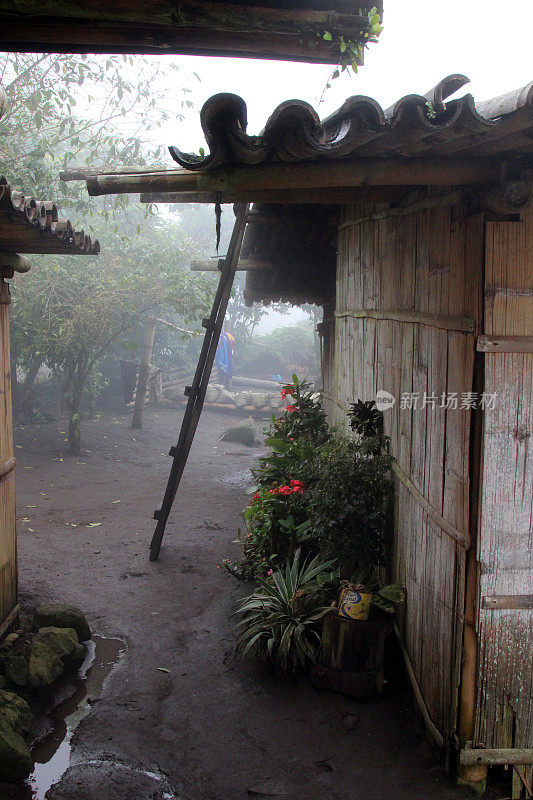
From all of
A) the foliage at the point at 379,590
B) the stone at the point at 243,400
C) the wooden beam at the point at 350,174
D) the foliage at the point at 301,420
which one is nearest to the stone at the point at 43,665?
the foliage at the point at 379,590

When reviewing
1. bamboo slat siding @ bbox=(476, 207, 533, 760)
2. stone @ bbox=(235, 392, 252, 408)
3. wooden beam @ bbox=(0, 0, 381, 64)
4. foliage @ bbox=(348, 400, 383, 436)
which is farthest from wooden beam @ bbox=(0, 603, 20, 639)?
stone @ bbox=(235, 392, 252, 408)

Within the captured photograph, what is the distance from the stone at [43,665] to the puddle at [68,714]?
0.14 metres

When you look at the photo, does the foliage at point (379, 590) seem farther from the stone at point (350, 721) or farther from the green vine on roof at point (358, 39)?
the green vine on roof at point (358, 39)

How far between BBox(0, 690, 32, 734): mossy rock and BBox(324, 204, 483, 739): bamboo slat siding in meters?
2.46

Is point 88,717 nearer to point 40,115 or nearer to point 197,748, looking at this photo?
point 197,748

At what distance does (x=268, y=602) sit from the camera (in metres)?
4.94

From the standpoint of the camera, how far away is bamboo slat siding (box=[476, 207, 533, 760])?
9.50ft

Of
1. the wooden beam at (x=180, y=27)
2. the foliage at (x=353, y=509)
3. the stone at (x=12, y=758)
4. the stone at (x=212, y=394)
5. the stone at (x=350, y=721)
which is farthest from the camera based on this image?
the stone at (x=212, y=394)

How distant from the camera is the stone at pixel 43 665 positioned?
174 inches

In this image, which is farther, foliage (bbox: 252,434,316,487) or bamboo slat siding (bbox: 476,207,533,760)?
foliage (bbox: 252,434,316,487)

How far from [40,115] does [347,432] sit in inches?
329

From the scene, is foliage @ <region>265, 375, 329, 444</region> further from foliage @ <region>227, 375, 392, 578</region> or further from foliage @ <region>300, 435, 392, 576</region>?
foliage @ <region>300, 435, 392, 576</region>

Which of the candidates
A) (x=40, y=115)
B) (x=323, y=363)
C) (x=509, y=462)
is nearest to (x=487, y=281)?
(x=509, y=462)

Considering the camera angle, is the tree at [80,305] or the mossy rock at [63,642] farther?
the tree at [80,305]
